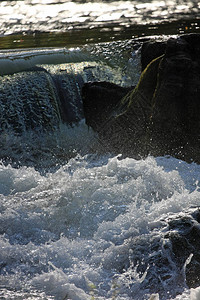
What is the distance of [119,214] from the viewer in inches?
176

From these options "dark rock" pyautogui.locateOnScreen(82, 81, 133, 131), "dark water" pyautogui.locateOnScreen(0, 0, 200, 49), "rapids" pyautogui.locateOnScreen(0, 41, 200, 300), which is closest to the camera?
"rapids" pyautogui.locateOnScreen(0, 41, 200, 300)

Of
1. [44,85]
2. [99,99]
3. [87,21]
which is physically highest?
[87,21]

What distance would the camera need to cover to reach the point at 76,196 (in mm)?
4840

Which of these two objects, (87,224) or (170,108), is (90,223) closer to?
(87,224)

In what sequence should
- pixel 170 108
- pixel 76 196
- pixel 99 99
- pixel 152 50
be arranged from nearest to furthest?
pixel 76 196, pixel 170 108, pixel 99 99, pixel 152 50

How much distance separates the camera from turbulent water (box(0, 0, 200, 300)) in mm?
3577

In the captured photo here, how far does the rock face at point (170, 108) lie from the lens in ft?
19.5

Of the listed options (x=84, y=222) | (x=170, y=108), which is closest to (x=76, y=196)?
(x=84, y=222)

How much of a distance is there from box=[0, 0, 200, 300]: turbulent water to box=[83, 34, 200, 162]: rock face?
280 millimetres

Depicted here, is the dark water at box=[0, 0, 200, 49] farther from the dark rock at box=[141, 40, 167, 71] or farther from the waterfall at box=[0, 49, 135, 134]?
the dark rock at box=[141, 40, 167, 71]

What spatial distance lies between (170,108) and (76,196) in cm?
197

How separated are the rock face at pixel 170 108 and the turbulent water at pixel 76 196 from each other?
0.28 metres

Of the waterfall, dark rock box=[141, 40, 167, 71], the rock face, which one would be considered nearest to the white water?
the rock face

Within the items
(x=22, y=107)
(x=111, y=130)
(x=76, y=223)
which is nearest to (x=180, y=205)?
(x=76, y=223)
